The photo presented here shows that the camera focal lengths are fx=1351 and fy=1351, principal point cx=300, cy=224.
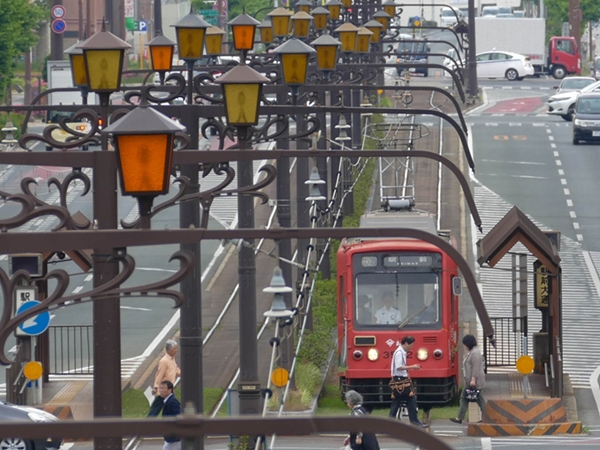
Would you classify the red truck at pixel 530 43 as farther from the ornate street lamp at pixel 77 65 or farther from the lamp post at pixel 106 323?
the lamp post at pixel 106 323

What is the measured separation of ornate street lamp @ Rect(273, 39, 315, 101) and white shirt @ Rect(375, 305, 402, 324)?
22.1 feet

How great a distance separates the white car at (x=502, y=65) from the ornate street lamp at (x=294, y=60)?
61.0m

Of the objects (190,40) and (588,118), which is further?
(588,118)

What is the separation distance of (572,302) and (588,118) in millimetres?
18977

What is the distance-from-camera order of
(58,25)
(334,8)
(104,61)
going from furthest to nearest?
1. (58,25)
2. (334,8)
3. (104,61)

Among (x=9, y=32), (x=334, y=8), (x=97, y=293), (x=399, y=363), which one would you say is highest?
(x=334, y=8)

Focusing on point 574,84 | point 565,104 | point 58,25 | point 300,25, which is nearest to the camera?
point 300,25

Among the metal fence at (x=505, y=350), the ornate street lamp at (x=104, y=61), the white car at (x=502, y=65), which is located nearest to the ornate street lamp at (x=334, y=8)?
the metal fence at (x=505, y=350)

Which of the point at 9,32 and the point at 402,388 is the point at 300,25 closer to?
the point at 402,388

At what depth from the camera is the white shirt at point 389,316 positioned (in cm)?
2109

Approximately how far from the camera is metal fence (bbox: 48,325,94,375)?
23969 mm

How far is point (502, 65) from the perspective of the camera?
248 feet

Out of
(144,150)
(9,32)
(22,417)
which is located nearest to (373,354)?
(22,417)

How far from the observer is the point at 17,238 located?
7.03m
